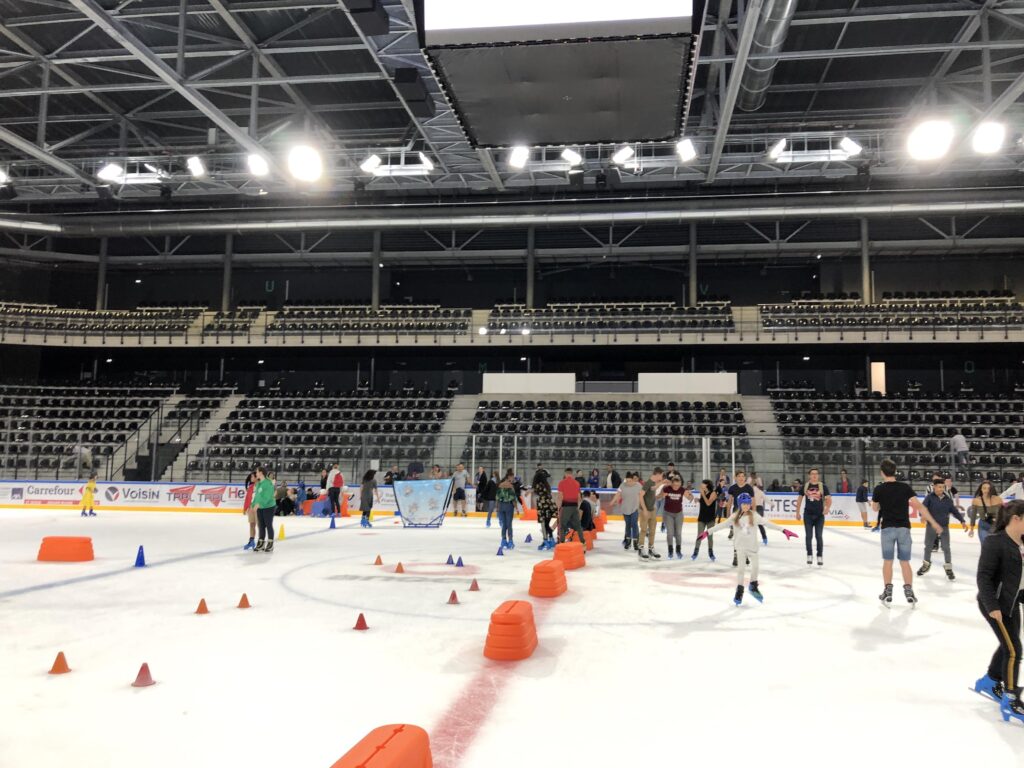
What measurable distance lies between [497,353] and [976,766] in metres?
33.5

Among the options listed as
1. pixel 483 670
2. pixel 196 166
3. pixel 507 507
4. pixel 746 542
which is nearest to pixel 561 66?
pixel 746 542

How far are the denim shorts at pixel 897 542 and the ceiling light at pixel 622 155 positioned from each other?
682 inches

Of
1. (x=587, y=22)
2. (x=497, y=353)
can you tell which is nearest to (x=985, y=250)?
(x=497, y=353)

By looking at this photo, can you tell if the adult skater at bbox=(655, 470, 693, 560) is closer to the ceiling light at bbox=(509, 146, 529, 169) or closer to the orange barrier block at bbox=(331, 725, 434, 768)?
the orange barrier block at bbox=(331, 725, 434, 768)

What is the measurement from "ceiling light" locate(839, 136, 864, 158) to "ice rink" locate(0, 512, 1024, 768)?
1602 centimetres

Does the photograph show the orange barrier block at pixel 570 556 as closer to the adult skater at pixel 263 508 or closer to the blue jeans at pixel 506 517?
the blue jeans at pixel 506 517

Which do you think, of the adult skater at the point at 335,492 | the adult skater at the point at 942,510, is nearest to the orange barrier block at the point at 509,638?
the adult skater at the point at 942,510

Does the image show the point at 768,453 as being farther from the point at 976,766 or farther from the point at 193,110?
the point at 193,110

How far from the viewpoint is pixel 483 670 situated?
231 inches

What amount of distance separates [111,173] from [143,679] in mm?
25037

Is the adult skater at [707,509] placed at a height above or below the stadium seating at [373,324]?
below

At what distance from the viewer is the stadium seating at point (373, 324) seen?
115 ft

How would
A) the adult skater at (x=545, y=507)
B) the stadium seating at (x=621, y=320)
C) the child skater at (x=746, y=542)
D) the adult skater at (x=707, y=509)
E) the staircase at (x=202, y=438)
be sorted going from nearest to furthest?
the child skater at (x=746, y=542) < the adult skater at (x=707, y=509) < the adult skater at (x=545, y=507) < the staircase at (x=202, y=438) < the stadium seating at (x=621, y=320)

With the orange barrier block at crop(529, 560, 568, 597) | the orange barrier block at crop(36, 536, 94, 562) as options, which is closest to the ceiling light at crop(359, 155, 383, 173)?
the orange barrier block at crop(36, 536, 94, 562)
